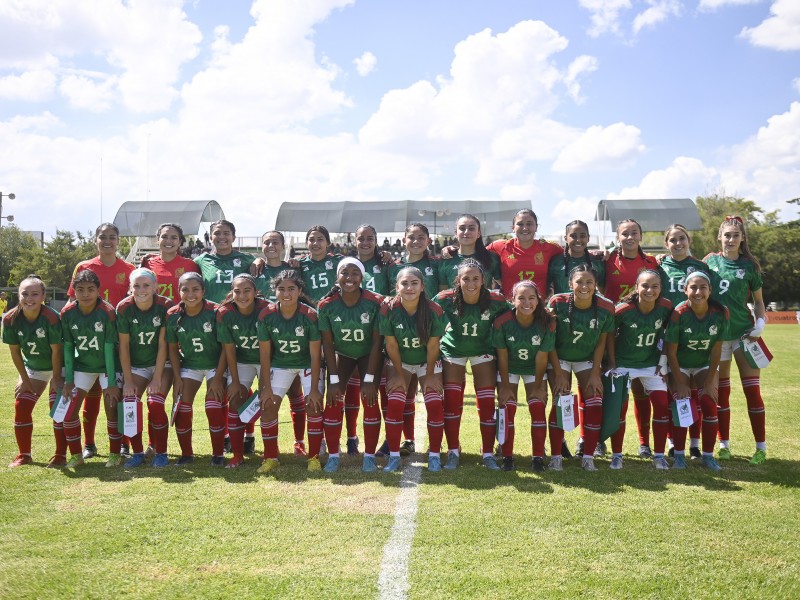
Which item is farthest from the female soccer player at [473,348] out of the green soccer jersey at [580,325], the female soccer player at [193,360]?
the female soccer player at [193,360]

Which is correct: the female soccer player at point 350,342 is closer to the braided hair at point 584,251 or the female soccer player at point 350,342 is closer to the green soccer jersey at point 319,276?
the green soccer jersey at point 319,276

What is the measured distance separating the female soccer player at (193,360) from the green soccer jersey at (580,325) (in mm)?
2936

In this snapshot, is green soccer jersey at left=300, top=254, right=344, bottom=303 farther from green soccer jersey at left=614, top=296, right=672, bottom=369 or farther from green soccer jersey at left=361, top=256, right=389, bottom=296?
green soccer jersey at left=614, top=296, right=672, bottom=369

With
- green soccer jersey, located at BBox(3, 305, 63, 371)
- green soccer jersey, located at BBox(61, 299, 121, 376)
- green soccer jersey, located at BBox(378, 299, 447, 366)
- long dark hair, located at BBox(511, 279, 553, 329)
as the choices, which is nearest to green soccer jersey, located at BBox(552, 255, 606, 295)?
long dark hair, located at BBox(511, 279, 553, 329)

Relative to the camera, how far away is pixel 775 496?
453 cm

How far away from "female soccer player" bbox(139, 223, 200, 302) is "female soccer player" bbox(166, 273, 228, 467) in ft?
2.50

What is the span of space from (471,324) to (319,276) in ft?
6.33

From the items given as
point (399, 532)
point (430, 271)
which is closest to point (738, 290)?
point (430, 271)

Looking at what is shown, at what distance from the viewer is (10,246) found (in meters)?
51.3

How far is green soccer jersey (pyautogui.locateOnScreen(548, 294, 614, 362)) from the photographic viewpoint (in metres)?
5.37

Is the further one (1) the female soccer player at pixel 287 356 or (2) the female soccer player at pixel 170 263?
(2) the female soccer player at pixel 170 263

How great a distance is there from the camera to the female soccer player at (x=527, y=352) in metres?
5.23

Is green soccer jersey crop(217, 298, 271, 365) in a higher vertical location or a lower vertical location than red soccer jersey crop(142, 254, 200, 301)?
lower

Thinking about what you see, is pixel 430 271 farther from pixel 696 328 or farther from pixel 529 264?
pixel 696 328
